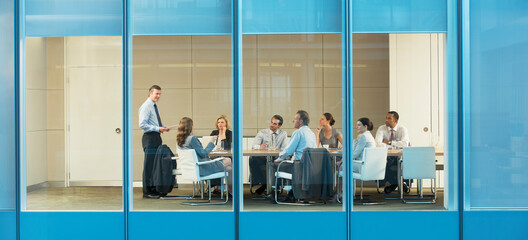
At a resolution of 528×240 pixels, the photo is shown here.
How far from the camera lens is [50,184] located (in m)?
7.35

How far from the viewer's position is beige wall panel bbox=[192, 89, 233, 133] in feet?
23.7

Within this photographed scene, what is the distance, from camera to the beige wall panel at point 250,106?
723 centimetres

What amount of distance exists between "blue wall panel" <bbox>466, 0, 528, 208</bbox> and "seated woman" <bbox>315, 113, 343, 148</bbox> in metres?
1.59

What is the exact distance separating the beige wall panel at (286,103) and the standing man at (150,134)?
3.98ft

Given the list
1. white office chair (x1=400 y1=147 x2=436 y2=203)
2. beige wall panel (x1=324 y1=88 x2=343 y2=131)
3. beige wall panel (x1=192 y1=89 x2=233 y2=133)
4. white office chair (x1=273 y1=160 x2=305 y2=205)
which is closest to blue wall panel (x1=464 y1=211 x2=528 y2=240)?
white office chair (x1=400 y1=147 x2=436 y2=203)

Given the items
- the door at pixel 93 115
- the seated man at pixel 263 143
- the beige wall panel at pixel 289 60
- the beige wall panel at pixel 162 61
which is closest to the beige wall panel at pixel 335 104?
the beige wall panel at pixel 289 60

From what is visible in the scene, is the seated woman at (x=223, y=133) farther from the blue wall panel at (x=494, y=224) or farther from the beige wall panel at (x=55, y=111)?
the blue wall panel at (x=494, y=224)

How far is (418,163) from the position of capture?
732 cm

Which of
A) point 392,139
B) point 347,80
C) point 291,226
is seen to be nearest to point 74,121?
point 291,226

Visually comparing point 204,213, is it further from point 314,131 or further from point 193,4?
point 193,4

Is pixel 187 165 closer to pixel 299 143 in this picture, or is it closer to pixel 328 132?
pixel 299 143

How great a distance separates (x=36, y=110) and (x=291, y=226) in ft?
11.1

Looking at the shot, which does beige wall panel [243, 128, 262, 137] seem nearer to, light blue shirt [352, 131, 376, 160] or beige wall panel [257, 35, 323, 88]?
beige wall panel [257, 35, 323, 88]

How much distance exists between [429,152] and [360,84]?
1.20m
